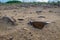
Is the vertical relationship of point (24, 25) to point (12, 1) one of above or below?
above

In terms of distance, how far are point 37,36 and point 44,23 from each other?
610 mm

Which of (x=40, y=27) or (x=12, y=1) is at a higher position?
(x=40, y=27)

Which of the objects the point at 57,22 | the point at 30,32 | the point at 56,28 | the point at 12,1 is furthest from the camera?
the point at 12,1

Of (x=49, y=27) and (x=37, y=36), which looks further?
(x=49, y=27)

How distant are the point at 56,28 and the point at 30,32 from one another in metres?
0.72

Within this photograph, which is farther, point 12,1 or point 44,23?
point 12,1

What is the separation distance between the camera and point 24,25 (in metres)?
4.60

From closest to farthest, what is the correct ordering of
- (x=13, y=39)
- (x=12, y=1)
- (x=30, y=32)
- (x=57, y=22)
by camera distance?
(x=13, y=39)
(x=30, y=32)
(x=57, y=22)
(x=12, y=1)

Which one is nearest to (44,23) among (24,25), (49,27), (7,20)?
(49,27)

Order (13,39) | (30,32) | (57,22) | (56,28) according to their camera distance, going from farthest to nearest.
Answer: (57,22)
(56,28)
(30,32)
(13,39)

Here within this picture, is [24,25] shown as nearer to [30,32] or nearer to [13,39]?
[30,32]

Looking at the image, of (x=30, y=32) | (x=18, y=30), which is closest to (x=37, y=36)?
(x=30, y=32)

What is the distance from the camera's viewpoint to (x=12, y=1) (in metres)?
12.1

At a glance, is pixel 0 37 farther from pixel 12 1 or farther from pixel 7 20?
pixel 12 1
